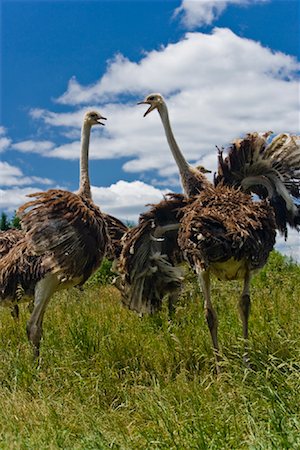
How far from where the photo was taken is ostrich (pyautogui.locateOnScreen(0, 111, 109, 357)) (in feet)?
18.7

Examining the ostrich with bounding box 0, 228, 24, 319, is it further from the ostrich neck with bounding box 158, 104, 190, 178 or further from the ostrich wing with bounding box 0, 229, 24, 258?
the ostrich neck with bounding box 158, 104, 190, 178

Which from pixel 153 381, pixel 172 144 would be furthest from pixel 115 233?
pixel 153 381

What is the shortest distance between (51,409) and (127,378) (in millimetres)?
1150

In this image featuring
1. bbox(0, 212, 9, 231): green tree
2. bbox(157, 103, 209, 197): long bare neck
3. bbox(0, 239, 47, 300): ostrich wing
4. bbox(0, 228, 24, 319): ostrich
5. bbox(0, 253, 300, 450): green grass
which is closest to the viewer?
bbox(0, 253, 300, 450): green grass

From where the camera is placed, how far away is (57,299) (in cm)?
880

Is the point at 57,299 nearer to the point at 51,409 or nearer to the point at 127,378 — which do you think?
the point at 127,378

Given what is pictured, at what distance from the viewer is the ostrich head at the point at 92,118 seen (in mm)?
7246

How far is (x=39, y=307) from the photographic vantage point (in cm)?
588

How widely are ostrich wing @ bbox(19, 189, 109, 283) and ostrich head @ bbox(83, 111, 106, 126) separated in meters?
1.51

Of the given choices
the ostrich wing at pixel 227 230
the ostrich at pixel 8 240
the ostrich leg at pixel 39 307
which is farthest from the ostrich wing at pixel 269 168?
the ostrich at pixel 8 240

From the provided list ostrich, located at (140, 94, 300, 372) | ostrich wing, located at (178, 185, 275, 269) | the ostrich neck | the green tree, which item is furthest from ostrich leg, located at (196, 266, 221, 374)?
the green tree

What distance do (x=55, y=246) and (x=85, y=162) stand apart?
1.35 m

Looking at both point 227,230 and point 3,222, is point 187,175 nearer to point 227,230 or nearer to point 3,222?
point 227,230

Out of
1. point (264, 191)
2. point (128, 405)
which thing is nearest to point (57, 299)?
point (264, 191)
